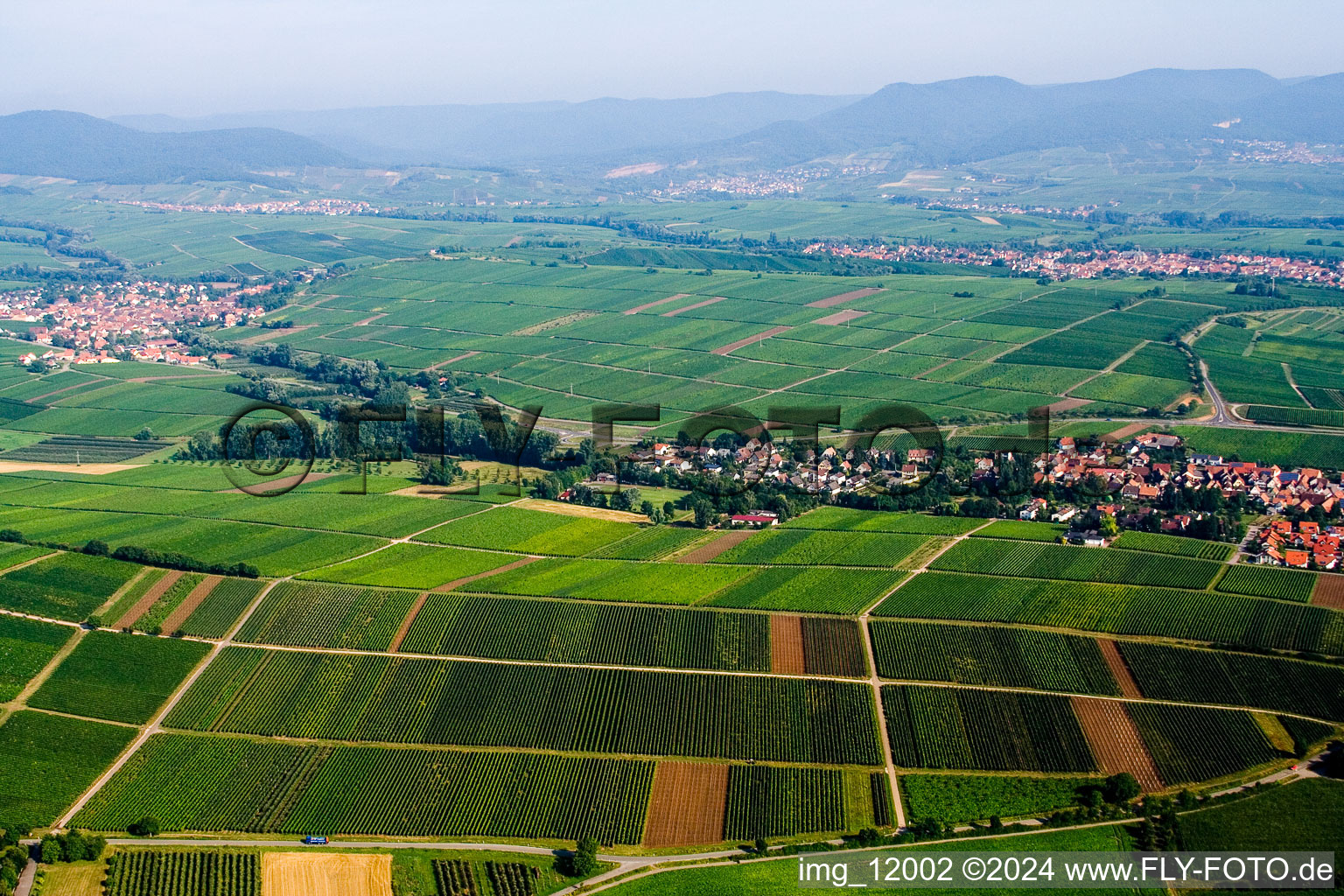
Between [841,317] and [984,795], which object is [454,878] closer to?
[984,795]

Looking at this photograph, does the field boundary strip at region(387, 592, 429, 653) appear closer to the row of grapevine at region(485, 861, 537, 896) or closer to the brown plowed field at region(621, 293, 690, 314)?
the row of grapevine at region(485, 861, 537, 896)

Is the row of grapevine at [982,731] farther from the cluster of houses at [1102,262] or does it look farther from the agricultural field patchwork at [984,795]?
the cluster of houses at [1102,262]

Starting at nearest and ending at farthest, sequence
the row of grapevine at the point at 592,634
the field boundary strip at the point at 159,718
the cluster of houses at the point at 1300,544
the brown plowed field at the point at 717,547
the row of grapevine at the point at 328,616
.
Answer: the field boundary strip at the point at 159,718
the row of grapevine at the point at 592,634
the row of grapevine at the point at 328,616
the cluster of houses at the point at 1300,544
the brown plowed field at the point at 717,547

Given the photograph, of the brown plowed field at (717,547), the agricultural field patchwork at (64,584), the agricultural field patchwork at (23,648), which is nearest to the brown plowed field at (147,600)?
the agricultural field patchwork at (64,584)

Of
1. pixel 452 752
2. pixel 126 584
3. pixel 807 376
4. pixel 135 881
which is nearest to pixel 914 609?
pixel 452 752

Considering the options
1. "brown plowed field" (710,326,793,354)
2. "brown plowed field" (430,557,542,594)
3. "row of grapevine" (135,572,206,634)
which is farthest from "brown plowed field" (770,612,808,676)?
"brown plowed field" (710,326,793,354)

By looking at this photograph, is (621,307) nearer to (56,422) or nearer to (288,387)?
(288,387)

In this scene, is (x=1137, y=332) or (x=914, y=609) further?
(x=1137, y=332)
